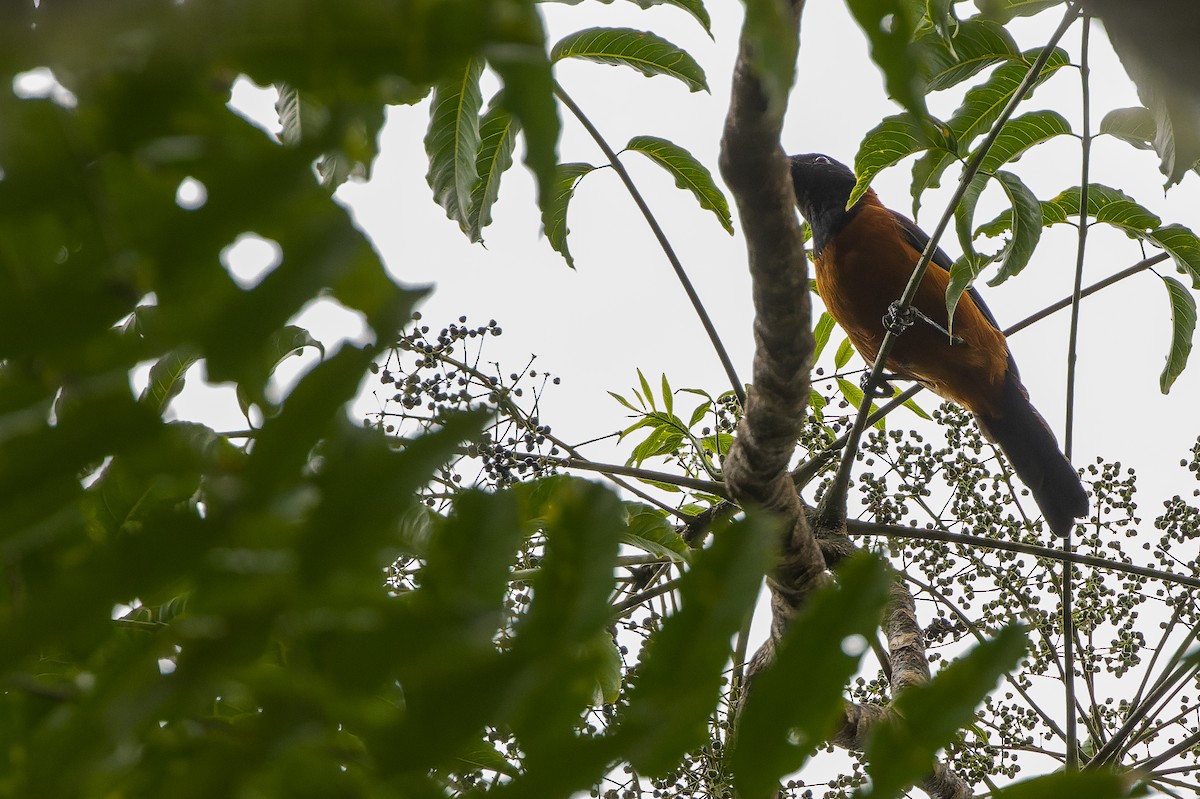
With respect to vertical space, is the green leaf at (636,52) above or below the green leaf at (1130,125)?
below

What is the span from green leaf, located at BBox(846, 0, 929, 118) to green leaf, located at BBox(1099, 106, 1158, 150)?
5.45ft

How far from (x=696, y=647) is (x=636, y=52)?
1355mm

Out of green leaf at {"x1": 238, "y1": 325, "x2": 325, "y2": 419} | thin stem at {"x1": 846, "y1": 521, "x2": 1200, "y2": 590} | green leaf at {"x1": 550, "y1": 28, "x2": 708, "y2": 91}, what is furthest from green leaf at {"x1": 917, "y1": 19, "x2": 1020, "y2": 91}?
green leaf at {"x1": 238, "y1": 325, "x2": 325, "y2": 419}

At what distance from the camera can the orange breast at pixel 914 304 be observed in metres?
3.08

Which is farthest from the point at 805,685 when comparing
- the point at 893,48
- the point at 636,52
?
the point at 636,52

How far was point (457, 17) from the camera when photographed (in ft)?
1.15

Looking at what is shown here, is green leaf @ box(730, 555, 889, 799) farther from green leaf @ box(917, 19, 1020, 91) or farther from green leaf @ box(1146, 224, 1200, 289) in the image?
green leaf @ box(1146, 224, 1200, 289)

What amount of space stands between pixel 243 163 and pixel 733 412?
1960mm

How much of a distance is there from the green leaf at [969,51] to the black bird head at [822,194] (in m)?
1.62

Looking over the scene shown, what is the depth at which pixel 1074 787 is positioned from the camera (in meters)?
0.37

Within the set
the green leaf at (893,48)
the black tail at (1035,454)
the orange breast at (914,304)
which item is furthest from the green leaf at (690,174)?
A: the black tail at (1035,454)

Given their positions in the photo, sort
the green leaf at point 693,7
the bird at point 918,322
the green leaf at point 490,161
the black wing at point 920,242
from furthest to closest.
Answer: the black wing at point 920,242 < the bird at point 918,322 < the green leaf at point 490,161 < the green leaf at point 693,7

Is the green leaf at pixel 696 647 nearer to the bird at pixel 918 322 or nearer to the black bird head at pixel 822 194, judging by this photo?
the bird at pixel 918 322

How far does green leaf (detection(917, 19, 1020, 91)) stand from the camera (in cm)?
158
